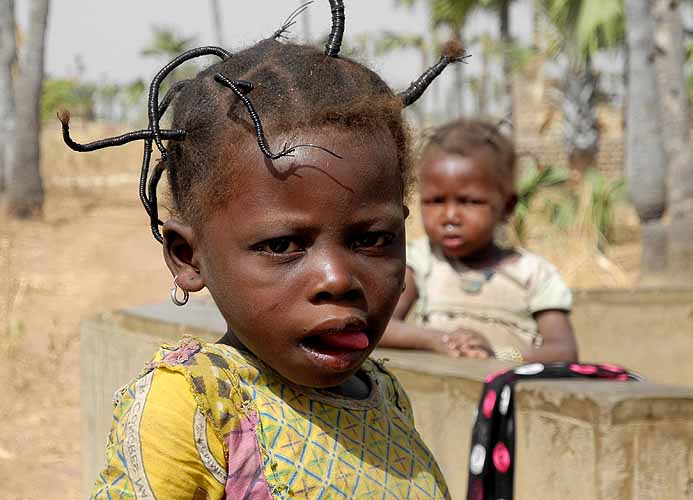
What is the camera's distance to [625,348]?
4.32 m

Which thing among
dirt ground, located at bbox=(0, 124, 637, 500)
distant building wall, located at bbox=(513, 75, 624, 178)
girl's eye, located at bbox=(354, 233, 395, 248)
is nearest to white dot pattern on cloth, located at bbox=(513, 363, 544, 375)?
girl's eye, located at bbox=(354, 233, 395, 248)

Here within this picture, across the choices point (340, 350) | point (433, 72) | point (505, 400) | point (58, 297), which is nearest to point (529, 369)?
point (505, 400)

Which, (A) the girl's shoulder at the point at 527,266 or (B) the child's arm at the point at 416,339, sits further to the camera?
(A) the girl's shoulder at the point at 527,266

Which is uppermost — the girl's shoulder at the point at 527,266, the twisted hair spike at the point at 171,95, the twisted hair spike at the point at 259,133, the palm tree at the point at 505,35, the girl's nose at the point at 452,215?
the palm tree at the point at 505,35

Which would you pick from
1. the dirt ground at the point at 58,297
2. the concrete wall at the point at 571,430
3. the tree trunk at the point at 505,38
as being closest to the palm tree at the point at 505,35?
the tree trunk at the point at 505,38

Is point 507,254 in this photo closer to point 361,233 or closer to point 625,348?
point 625,348

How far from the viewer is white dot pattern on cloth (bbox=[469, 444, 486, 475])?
2350mm

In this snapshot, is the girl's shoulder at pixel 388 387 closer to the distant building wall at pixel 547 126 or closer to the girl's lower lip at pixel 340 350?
the girl's lower lip at pixel 340 350

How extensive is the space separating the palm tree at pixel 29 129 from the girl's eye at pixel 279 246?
12.7 meters

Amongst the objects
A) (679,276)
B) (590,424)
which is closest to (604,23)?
(679,276)

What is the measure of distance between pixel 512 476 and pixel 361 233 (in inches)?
43.7

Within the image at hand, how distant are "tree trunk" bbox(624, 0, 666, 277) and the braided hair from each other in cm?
845

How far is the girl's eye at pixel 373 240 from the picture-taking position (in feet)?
4.80

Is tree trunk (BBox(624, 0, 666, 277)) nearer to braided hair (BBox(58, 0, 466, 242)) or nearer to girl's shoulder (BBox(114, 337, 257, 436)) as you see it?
braided hair (BBox(58, 0, 466, 242))
